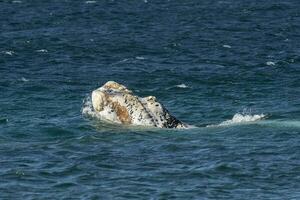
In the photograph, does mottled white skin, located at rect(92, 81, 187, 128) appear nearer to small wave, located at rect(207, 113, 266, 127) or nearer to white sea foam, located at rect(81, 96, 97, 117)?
white sea foam, located at rect(81, 96, 97, 117)

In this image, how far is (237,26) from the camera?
72.0 meters

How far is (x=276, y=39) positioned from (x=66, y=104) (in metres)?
26.0

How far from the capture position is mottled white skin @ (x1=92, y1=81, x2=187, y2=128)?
3700 centimetres

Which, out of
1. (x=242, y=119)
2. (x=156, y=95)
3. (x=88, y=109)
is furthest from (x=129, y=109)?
(x=156, y=95)

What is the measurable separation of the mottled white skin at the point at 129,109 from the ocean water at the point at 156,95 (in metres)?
0.77

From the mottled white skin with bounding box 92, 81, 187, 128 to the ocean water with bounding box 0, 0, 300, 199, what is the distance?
0.77m

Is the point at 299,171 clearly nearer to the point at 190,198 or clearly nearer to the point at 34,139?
the point at 190,198

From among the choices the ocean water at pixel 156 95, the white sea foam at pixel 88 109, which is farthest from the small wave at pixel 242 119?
the white sea foam at pixel 88 109

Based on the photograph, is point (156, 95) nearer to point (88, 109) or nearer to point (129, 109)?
point (88, 109)

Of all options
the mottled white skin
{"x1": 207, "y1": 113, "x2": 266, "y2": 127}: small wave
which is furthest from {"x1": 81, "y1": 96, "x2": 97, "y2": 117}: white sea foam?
{"x1": 207, "y1": 113, "x2": 266, "y2": 127}: small wave

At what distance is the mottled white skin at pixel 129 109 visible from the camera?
37000mm

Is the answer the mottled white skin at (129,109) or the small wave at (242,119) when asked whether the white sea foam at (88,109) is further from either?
the small wave at (242,119)

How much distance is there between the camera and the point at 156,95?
4559cm

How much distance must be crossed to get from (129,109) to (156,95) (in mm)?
8200
